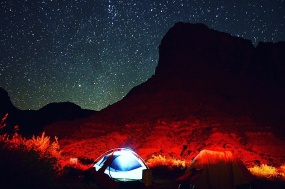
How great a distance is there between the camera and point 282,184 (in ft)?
59.7

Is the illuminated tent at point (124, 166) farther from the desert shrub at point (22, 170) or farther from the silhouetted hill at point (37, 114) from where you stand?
the silhouetted hill at point (37, 114)

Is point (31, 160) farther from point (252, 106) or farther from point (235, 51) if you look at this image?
point (235, 51)

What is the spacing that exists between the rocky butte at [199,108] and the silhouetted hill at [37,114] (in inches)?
1486

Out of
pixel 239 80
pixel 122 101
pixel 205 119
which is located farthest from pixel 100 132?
pixel 239 80

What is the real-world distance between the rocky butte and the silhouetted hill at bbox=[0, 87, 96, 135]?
3775 cm

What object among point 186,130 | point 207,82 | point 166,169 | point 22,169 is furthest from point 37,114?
point 22,169

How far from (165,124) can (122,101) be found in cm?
1269

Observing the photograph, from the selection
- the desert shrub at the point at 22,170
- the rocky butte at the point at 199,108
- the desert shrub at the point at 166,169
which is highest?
the rocky butte at the point at 199,108

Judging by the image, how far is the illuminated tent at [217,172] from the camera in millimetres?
14031

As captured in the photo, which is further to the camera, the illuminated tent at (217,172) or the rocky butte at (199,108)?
the rocky butte at (199,108)

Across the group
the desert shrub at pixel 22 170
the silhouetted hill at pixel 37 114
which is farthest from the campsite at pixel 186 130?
the silhouetted hill at pixel 37 114

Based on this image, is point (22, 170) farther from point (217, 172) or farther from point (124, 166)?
point (124, 166)

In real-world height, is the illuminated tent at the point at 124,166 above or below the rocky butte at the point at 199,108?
below

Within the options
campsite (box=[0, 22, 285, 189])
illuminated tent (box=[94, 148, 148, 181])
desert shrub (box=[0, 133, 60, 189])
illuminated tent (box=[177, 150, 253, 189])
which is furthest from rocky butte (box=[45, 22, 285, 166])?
desert shrub (box=[0, 133, 60, 189])
